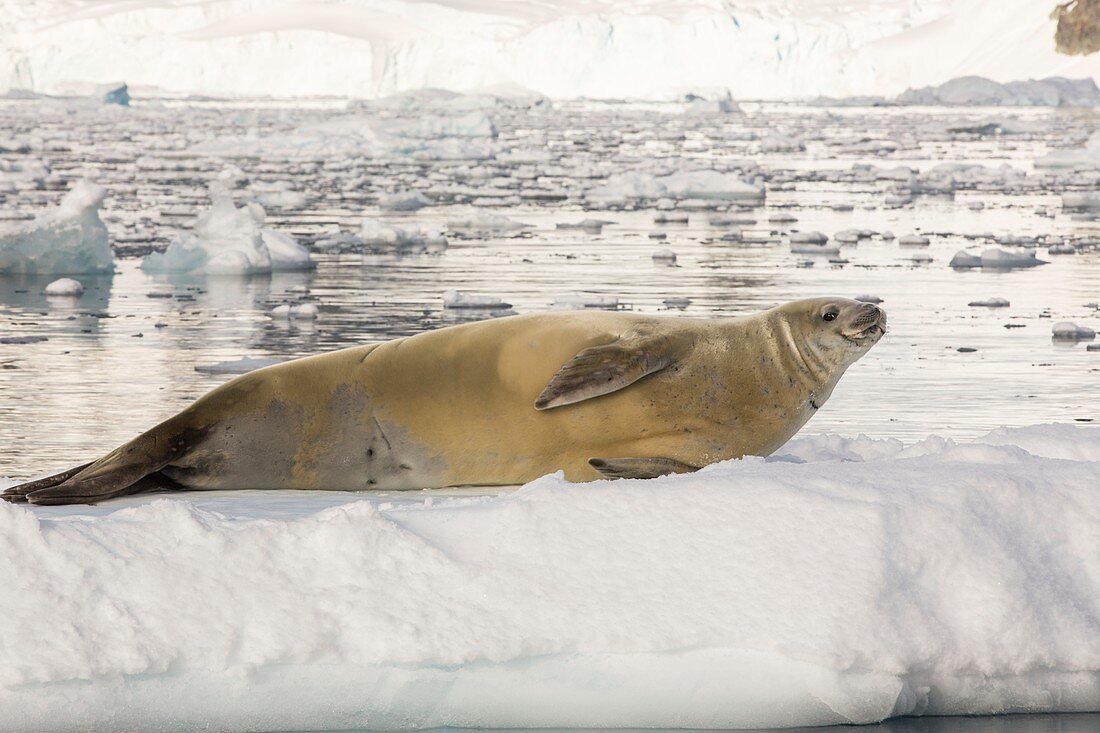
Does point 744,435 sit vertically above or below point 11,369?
above

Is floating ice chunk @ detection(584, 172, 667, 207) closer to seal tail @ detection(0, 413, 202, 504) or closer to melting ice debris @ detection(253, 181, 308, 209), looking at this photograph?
melting ice debris @ detection(253, 181, 308, 209)

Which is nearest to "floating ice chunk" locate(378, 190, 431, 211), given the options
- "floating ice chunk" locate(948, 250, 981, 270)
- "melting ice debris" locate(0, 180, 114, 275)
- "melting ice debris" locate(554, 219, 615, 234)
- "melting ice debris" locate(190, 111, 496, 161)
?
"melting ice debris" locate(554, 219, 615, 234)

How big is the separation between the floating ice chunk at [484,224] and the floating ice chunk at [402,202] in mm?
2162

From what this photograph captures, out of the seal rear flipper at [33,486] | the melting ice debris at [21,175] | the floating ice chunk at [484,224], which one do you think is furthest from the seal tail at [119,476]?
the melting ice debris at [21,175]

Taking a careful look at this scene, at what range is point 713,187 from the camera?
68.2 feet

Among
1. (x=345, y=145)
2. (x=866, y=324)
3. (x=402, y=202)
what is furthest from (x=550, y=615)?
(x=345, y=145)

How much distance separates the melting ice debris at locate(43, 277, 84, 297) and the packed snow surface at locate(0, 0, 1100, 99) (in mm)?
45081

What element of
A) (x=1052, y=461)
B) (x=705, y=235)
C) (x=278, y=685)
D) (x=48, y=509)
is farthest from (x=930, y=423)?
(x=705, y=235)

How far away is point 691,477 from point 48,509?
1.55m

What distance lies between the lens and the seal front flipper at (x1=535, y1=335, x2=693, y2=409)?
4277 millimetres

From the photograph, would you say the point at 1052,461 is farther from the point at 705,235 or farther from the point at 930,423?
the point at 705,235

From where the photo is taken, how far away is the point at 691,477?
357 centimetres

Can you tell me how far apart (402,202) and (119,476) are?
14632mm

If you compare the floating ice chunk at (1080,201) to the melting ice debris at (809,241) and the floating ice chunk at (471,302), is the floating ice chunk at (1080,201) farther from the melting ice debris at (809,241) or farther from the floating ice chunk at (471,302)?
the floating ice chunk at (471,302)
